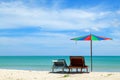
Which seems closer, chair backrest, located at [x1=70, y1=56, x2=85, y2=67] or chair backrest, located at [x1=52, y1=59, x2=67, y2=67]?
chair backrest, located at [x1=70, y1=56, x2=85, y2=67]

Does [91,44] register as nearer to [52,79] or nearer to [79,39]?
[79,39]

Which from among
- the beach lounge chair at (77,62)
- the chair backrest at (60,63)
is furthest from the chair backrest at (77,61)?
the chair backrest at (60,63)

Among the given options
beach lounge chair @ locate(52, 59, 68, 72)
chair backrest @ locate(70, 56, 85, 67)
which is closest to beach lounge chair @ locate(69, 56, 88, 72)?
chair backrest @ locate(70, 56, 85, 67)

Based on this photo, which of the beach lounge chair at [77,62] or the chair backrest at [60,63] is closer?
the beach lounge chair at [77,62]

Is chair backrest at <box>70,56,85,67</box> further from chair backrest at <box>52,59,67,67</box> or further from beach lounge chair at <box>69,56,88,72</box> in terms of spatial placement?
chair backrest at <box>52,59,67,67</box>

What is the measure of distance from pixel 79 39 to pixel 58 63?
53.0 inches

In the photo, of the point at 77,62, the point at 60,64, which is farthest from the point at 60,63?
the point at 77,62

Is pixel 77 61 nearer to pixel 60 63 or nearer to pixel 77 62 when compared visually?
pixel 77 62

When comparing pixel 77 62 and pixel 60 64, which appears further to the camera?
pixel 60 64

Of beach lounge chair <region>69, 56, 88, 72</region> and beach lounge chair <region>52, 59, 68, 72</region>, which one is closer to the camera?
beach lounge chair <region>69, 56, 88, 72</region>

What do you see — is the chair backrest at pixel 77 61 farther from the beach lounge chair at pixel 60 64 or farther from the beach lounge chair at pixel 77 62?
the beach lounge chair at pixel 60 64

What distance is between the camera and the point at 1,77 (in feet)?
37.9

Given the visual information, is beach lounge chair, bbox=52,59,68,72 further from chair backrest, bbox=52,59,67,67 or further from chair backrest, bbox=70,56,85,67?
chair backrest, bbox=70,56,85,67

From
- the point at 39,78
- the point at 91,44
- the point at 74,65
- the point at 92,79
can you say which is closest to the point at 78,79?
the point at 92,79
